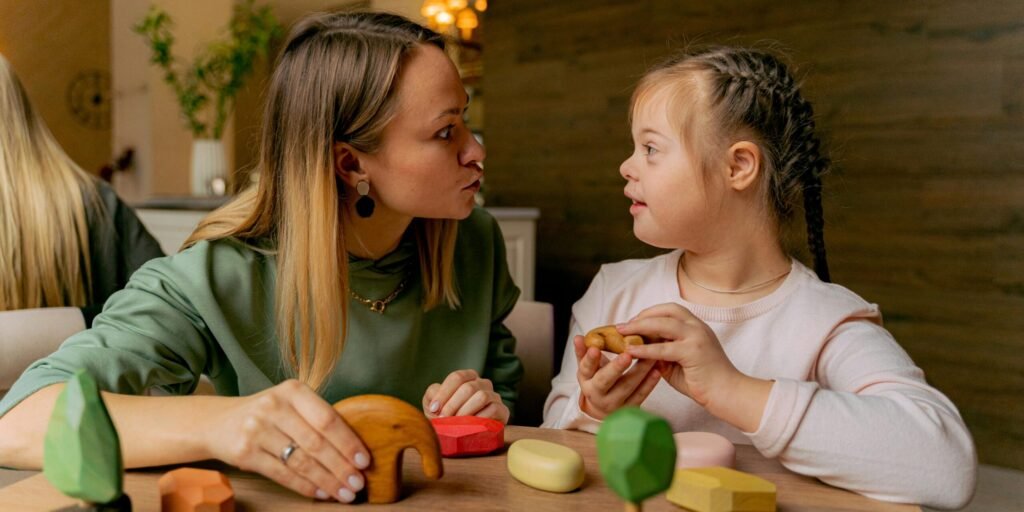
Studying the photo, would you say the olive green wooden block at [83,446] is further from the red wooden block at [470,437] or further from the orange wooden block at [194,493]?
the red wooden block at [470,437]

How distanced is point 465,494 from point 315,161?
639mm

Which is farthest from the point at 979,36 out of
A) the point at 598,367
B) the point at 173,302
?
the point at 173,302

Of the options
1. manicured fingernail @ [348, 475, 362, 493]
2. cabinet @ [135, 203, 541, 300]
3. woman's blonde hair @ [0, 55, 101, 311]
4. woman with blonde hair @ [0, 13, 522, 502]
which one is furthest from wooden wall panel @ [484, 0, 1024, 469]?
manicured fingernail @ [348, 475, 362, 493]

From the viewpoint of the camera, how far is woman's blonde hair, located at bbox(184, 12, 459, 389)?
126cm

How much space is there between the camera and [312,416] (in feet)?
2.67

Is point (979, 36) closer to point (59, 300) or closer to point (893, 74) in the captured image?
point (893, 74)

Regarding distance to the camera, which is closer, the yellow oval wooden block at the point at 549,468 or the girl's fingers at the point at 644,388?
the yellow oval wooden block at the point at 549,468

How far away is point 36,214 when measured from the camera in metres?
2.05

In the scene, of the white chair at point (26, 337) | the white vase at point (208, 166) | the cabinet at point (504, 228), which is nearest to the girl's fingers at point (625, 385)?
the white chair at point (26, 337)

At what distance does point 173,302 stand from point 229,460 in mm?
426

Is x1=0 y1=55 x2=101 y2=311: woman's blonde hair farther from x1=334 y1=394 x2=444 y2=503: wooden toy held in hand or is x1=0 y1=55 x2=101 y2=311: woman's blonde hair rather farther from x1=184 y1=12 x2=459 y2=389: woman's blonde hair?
x1=334 y1=394 x2=444 y2=503: wooden toy held in hand

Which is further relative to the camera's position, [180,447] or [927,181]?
[927,181]

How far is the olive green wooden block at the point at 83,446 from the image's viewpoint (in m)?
0.63

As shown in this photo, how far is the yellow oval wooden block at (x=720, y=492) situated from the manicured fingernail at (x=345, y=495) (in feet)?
0.96
